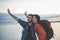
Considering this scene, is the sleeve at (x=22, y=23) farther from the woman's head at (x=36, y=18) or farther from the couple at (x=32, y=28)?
the woman's head at (x=36, y=18)

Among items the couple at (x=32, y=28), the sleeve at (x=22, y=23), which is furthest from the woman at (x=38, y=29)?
the sleeve at (x=22, y=23)

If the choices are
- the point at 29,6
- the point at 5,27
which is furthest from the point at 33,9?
the point at 5,27

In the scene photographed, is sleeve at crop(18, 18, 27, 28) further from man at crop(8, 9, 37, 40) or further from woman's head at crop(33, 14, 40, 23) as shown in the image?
woman's head at crop(33, 14, 40, 23)

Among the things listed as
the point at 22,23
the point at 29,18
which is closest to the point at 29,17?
the point at 29,18

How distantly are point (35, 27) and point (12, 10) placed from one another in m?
0.36

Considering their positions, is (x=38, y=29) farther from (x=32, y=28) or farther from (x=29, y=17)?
(x=29, y=17)

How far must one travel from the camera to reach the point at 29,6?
7.25 feet

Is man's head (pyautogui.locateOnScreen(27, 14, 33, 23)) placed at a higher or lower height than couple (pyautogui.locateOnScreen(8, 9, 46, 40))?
higher

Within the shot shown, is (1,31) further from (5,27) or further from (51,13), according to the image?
(51,13)

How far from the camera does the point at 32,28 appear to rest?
2164mm

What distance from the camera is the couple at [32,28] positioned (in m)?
2.14

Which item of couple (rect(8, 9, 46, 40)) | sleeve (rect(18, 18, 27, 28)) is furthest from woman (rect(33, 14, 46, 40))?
sleeve (rect(18, 18, 27, 28))

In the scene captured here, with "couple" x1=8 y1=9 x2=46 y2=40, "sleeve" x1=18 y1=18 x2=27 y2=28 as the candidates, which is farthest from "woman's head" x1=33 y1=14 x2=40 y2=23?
"sleeve" x1=18 y1=18 x2=27 y2=28

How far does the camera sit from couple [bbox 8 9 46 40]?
2142 millimetres
